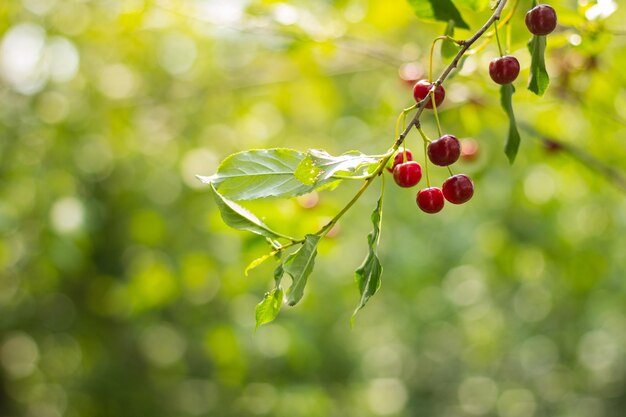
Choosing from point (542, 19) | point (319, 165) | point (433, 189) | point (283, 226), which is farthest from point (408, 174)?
point (283, 226)

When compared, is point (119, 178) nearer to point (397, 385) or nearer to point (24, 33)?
point (24, 33)

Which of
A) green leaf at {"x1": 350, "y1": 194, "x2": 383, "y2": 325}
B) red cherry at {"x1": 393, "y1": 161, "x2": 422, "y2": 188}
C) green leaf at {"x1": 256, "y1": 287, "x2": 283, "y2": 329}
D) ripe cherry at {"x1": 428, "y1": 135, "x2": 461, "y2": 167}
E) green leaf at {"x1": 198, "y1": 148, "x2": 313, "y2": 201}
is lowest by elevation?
green leaf at {"x1": 256, "y1": 287, "x2": 283, "y2": 329}

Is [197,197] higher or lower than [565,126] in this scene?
lower

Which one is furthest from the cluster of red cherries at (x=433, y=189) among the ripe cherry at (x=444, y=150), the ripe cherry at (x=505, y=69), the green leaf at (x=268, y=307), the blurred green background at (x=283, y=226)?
the blurred green background at (x=283, y=226)

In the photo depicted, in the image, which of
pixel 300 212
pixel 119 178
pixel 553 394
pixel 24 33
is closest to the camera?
pixel 300 212

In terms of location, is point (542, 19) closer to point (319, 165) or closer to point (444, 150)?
point (444, 150)

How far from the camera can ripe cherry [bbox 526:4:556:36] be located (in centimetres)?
92

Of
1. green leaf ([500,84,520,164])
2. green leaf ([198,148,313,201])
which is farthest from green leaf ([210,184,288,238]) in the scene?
green leaf ([500,84,520,164])

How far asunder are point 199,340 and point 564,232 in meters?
2.62

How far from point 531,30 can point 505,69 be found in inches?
2.3

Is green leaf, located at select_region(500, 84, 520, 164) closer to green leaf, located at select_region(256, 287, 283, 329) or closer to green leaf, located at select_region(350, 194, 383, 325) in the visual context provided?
green leaf, located at select_region(350, 194, 383, 325)

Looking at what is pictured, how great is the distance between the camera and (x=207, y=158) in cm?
373

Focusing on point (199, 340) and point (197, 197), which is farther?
point (199, 340)

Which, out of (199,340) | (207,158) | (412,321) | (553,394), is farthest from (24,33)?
(553,394)
